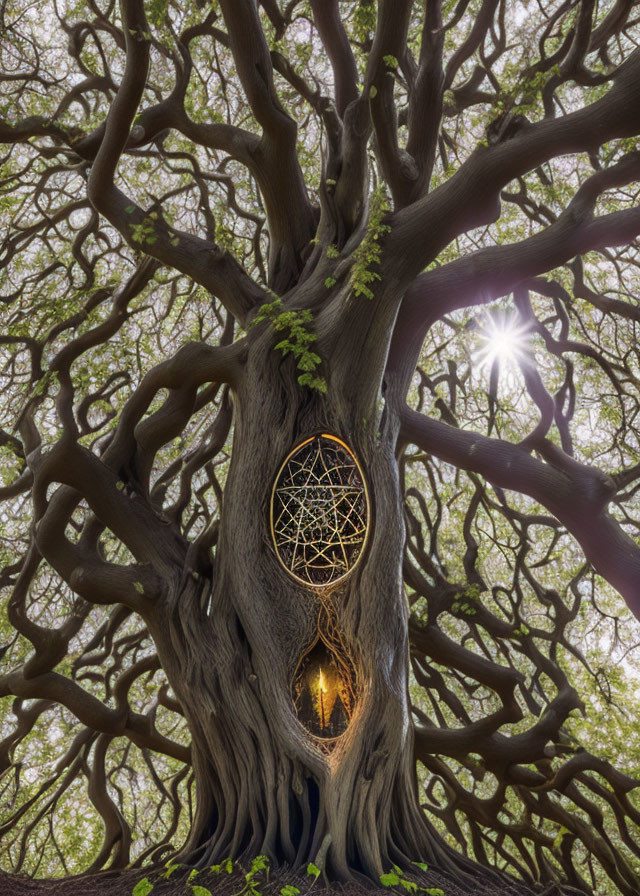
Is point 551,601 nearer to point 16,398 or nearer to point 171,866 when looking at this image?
point 171,866

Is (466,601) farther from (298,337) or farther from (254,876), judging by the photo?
(254,876)

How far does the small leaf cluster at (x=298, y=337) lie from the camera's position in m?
4.55

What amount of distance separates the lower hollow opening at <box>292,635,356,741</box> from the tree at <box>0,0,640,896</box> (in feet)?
0.09

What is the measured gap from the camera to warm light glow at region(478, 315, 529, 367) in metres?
6.29

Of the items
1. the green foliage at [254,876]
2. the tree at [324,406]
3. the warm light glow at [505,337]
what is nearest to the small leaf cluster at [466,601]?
the tree at [324,406]

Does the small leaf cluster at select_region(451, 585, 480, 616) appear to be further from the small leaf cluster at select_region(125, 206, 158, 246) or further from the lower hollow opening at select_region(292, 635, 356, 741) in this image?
the small leaf cluster at select_region(125, 206, 158, 246)

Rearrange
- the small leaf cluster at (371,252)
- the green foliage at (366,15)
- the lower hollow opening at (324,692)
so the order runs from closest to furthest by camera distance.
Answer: the lower hollow opening at (324,692), the small leaf cluster at (371,252), the green foliage at (366,15)

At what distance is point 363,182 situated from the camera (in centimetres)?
530

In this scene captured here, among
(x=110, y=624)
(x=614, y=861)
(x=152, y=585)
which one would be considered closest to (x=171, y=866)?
(x=152, y=585)

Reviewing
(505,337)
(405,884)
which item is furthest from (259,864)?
(505,337)

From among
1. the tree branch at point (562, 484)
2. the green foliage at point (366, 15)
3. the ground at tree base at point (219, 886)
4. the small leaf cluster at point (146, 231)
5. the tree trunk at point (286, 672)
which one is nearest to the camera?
the ground at tree base at point (219, 886)

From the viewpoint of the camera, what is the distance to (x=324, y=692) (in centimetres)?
437

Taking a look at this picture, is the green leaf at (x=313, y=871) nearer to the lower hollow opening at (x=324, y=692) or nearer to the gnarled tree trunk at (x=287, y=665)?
the gnarled tree trunk at (x=287, y=665)

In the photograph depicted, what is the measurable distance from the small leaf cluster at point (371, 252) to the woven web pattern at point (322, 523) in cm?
91
